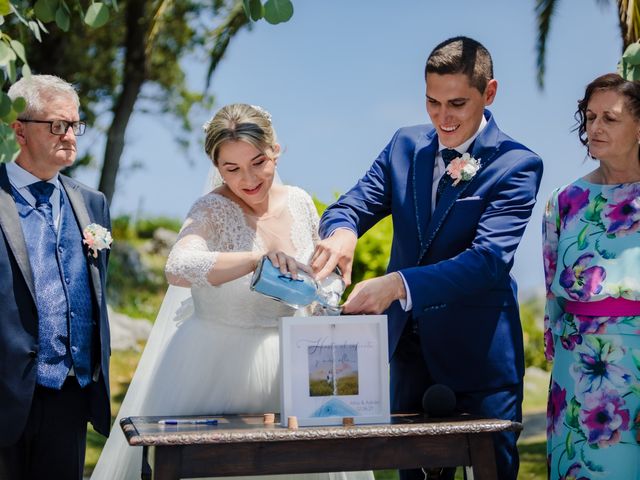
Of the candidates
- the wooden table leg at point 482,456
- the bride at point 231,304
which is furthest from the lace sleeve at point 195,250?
the wooden table leg at point 482,456

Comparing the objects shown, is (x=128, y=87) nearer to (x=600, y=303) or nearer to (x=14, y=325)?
Answer: (x=14, y=325)

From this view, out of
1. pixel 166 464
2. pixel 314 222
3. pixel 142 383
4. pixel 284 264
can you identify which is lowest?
pixel 166 464

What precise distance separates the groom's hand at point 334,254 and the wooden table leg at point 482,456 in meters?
0.79

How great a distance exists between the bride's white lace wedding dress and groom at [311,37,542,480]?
0.40 metres

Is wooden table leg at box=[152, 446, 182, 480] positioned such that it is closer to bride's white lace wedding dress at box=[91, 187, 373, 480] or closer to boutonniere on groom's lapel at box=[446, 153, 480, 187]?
bride's white lace wedding dress at box=[91, 187, 373, 480]

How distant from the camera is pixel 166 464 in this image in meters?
2.99

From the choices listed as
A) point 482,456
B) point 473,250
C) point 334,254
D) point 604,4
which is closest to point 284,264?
point 334,254

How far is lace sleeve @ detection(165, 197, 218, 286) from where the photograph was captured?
3.78 metres

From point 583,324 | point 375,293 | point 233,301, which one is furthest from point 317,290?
point 583,324

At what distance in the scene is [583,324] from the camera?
3.71m

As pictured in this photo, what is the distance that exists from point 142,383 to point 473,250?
5.71 feet

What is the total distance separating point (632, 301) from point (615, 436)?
1.70ft

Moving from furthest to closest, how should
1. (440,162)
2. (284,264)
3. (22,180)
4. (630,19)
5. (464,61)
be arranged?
(630,19), (22,180), (440,162), (464,61), (284,264)

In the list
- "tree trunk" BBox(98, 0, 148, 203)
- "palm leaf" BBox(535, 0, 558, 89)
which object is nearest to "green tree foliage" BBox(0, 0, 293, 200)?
"tree trunk" BBox(98, 0, 148, 203)
